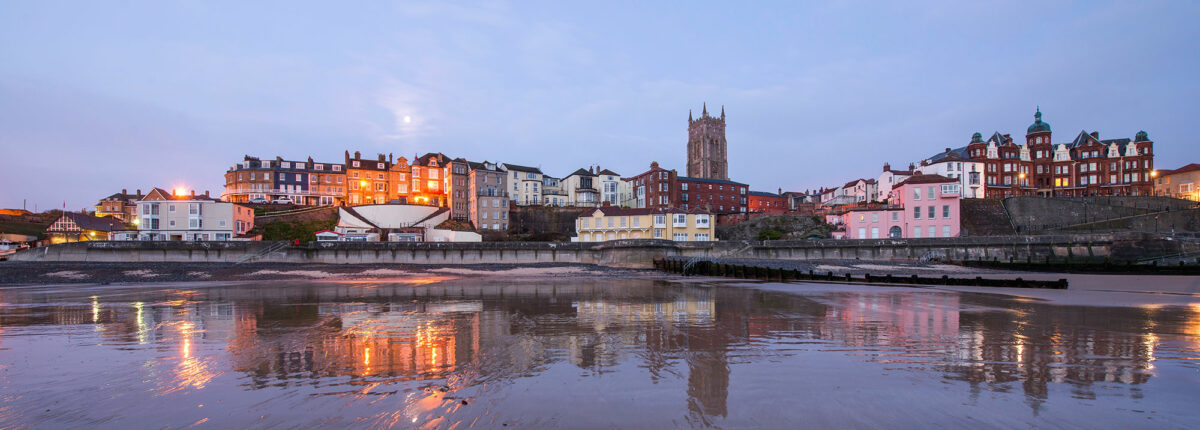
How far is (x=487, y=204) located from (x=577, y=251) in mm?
26043

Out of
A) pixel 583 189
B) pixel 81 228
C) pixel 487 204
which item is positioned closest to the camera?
pixel 81 228

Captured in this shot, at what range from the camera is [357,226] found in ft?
215

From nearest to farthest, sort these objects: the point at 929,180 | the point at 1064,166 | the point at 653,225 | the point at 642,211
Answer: the point at 929,180
the point at 653,225
the point at 642,211
the point at 1064,166

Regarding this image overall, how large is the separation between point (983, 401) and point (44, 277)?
5371 centimetres

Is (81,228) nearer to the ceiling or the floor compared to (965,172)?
nearer to the floor

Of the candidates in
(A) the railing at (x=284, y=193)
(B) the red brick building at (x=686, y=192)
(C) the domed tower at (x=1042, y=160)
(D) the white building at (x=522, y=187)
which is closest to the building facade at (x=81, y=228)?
(A) the railing at (x=284, y=193)

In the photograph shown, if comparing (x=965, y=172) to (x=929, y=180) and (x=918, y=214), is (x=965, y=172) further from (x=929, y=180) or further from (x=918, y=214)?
(x=918, y=214)

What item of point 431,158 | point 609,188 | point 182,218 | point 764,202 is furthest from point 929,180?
point 182,218

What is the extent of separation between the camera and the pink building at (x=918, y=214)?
176ft

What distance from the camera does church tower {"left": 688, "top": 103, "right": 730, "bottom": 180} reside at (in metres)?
114

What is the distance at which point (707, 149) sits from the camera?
114375 millimetres

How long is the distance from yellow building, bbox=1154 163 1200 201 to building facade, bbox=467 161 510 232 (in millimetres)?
97546

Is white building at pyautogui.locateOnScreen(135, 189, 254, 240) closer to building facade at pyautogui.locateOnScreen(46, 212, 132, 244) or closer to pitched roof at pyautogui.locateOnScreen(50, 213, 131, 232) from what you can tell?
building facade at pyautogui.locateOnScreen(46, 212, 132, 244)

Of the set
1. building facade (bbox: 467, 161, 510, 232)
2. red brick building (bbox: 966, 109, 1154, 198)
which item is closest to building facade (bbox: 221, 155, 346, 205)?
building facade (bbox: 467, 161, 510, 232)
